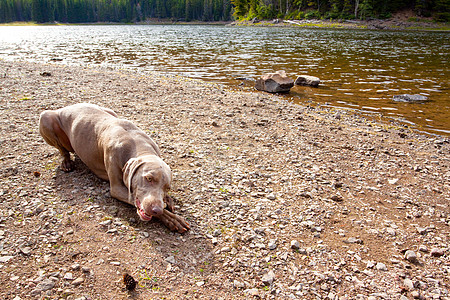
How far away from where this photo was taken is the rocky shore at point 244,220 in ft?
13.9

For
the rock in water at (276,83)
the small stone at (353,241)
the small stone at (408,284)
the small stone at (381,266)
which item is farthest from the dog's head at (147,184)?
the rock in water at (276,83)

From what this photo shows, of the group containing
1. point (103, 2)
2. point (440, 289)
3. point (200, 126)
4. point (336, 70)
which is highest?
point (103, 2)

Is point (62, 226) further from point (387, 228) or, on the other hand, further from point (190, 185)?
point (387, 228)

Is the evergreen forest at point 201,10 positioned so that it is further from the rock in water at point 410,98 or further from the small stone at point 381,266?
the small stone at point 381,266

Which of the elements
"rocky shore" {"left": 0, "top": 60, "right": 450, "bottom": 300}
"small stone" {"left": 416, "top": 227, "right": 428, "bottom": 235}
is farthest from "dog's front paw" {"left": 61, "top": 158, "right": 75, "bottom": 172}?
"small stone" {"left": 416, "top": 227, "right": 428, "bottom": 235}

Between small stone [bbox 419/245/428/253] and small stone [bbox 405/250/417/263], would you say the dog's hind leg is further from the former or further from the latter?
small stone [bbox 419/245/428/253]

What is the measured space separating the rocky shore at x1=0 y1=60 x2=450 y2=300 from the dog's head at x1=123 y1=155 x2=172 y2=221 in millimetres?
625

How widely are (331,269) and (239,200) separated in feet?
7.54

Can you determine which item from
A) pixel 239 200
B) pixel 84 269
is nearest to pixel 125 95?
pixel 239 200

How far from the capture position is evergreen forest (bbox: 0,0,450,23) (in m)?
81.4

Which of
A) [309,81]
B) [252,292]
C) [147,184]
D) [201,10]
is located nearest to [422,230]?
[252,292]

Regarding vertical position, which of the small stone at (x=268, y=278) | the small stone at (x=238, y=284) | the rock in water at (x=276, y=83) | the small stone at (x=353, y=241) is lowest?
the small stone at (x=238, y=284)

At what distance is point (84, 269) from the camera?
14.1ft

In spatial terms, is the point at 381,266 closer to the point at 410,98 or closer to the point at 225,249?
the point at 225,249
